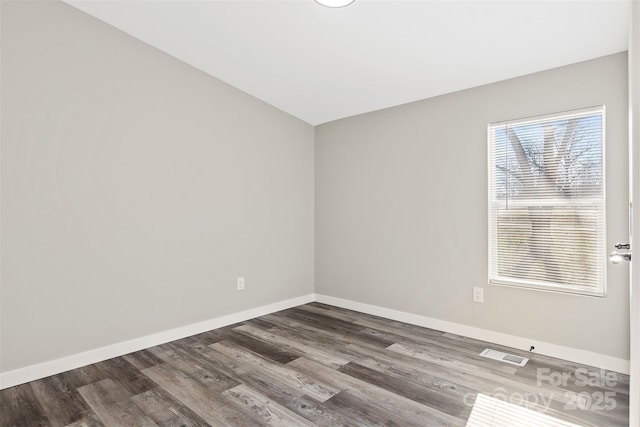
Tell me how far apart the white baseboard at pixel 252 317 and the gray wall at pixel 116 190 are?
0.20 feet

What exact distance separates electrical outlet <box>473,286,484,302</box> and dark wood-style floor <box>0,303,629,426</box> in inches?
13.5

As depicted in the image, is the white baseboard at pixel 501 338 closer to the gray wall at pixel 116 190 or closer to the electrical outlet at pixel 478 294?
the electrical outlet at pixel 478 294

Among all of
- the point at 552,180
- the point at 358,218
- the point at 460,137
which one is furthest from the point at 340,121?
the point at 552,180

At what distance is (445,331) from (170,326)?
239cm

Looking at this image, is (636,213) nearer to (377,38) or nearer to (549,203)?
(549,203)

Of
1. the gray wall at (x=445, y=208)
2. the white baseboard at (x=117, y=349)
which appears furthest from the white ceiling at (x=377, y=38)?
the white baseboard at (x=117, y=349)

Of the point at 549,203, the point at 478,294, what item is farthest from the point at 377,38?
the point at 478,294

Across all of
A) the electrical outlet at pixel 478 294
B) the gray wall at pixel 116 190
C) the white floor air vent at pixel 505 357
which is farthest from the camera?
the electrical outlet at pixel 478 294

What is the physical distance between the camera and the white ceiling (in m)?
2.20

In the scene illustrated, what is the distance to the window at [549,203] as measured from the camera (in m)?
2.50

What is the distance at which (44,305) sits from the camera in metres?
2.38

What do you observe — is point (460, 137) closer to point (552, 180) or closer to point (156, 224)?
point (552, 180)

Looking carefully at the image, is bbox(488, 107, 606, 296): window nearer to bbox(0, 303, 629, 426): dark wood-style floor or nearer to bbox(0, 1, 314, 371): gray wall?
bbox(0, 303, 629, 426): dark wood-style floor

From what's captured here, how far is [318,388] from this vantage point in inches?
87.1
